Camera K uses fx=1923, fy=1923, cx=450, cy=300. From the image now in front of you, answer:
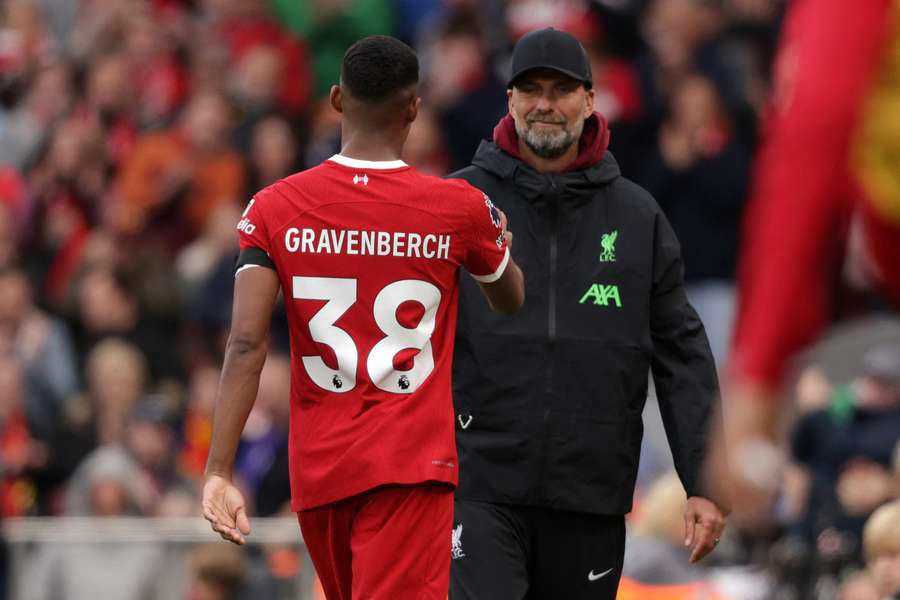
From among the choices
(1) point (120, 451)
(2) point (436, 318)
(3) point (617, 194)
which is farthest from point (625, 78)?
(2) point (436, 318)

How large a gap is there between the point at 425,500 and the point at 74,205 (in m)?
10.2

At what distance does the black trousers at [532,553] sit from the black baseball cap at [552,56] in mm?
1285

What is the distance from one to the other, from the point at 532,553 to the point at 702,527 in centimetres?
52

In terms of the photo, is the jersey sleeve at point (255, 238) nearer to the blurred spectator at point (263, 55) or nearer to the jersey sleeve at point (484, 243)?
Result: the jersey sleeve at point (484, 243)

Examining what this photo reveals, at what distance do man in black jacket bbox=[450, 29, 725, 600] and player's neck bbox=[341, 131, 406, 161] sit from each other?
42.2 inches

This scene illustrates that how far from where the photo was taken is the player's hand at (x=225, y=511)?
4.57 m

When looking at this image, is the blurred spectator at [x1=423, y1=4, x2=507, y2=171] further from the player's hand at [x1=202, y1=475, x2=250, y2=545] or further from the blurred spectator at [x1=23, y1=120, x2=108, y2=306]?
the player's hand at [x1=202, y1=475, x2=250, y2=545]

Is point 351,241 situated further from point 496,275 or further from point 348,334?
point 496,275

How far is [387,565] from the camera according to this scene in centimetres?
469

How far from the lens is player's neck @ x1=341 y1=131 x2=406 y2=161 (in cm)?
467

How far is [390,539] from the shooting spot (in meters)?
4.69

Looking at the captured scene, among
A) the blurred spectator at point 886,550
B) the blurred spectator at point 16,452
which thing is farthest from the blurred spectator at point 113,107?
the blurred spectator at point 886,550

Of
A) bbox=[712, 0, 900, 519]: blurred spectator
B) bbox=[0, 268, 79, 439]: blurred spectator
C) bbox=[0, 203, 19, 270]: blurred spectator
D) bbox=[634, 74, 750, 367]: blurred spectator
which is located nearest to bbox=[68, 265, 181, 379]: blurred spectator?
bbox=[0, 268, 79, 439]: blurred spectator

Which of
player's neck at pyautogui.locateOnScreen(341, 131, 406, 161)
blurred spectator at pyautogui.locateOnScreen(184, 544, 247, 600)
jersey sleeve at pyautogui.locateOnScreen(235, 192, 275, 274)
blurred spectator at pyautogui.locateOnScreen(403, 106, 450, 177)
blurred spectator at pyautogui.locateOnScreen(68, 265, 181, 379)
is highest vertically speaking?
player's neck at pyautogui.locateOnScreen(341, 131, 406, 161)
